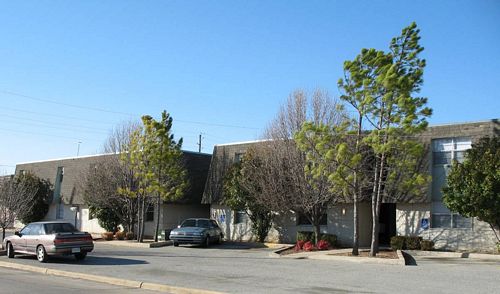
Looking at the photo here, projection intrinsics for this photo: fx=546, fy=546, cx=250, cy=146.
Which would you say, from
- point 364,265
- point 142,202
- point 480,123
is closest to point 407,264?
point 364,265

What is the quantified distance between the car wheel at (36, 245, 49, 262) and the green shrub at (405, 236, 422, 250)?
15537 millimetres

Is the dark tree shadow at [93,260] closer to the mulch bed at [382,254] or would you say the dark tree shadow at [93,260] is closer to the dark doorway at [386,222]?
the mulch bed at [382,254]

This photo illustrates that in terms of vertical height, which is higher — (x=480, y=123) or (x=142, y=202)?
(x=480, y=123)

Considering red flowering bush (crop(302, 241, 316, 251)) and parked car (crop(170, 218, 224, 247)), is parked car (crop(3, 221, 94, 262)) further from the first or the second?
red flowering bush (crop(302, 241, 316, 251))

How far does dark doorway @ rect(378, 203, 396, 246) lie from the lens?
30.3 meters

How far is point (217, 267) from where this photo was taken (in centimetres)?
1864

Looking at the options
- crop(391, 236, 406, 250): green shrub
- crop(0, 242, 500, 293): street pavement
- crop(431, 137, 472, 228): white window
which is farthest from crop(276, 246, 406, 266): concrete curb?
crop(431, 137, 472, 228): white window

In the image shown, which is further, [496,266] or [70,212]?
[70,212]

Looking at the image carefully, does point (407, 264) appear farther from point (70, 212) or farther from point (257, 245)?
point (70, 212)

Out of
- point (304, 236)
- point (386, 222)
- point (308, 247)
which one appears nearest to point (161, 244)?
point (304, 236)

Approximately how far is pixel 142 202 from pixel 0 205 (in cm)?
810

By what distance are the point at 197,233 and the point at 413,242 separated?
11021 mm

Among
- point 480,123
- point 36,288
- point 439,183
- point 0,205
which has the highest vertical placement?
point 480,123

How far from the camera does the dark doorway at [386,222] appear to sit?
30328 millimetres
